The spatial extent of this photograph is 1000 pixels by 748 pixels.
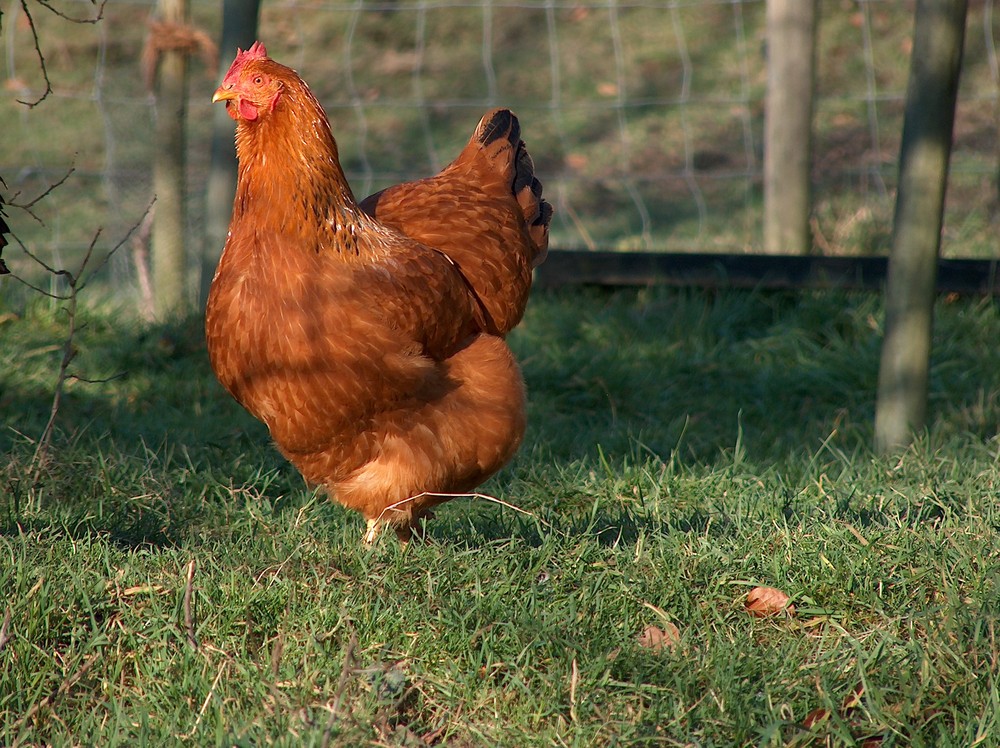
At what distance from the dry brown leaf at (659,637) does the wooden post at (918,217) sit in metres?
1.88

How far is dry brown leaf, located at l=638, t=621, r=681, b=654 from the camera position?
2457 mm

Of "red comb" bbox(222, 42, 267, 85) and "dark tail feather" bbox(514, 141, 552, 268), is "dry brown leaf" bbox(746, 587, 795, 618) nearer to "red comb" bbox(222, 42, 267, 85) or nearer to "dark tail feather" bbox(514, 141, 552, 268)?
"dark tail feather" bbox(514, 141, 552, 268)

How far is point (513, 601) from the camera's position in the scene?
2578 mm

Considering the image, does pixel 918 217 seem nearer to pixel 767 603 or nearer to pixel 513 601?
pixel 767 603

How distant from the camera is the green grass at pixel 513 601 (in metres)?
2.23

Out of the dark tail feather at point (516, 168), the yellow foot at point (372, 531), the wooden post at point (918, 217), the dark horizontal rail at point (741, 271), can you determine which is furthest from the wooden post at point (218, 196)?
the wooden post at point (918, 217)

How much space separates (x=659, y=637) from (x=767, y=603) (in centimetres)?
33

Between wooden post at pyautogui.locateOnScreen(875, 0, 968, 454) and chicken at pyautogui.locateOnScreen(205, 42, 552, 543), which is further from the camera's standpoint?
wooden post at pyautogui.locateOnScreen(875, 0, 968, 454)

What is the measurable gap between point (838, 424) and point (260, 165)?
2.71 meters

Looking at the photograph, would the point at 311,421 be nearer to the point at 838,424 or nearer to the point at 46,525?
the point at 46,525

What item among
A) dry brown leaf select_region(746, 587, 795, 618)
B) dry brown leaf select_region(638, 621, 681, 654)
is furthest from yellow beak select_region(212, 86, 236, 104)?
dry brown leaf select_region(746, 587, 795, 618)

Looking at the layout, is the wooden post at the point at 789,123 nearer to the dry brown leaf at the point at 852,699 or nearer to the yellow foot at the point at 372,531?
the yellow foot at the point at 372,531

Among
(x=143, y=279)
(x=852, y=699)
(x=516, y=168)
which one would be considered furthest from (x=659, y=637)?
(x=143, y=279)

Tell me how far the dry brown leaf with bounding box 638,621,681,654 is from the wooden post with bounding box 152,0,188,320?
3467 mm
